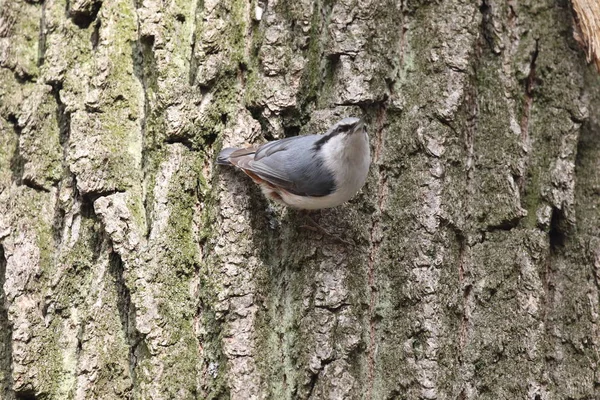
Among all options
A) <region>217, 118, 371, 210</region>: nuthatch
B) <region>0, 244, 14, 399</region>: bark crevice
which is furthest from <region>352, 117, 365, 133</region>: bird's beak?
<region>0, 244, 14, 399</region>: bark crevice

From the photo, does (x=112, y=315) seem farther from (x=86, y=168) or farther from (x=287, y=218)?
(x=287, y=218)

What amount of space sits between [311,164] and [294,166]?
7 centimetres

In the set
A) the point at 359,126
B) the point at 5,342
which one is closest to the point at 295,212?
the point at 359,126

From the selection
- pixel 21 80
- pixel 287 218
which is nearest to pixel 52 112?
Result: pixel 21 80

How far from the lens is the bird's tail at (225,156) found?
2602mm

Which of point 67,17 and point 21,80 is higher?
point 67,17

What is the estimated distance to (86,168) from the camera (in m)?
2.62

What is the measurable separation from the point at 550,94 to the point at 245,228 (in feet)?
4.43

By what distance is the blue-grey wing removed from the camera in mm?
2666

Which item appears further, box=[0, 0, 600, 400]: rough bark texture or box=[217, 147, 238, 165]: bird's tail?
box=[217, 147, 238, 165]: bird's tail

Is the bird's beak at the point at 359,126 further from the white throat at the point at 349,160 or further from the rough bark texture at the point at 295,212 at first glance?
the rough bark texture at the point at 295,212

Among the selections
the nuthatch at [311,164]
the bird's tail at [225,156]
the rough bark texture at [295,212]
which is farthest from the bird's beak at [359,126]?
the bird's tail at [225,156]

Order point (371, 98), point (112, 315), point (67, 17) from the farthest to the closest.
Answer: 1. point (67, 17)
2. point (371, 98)
3. point (112, 315)

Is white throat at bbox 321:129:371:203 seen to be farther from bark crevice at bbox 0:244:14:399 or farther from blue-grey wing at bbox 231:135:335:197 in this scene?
bark crevice at bbox 0:244:14:399
